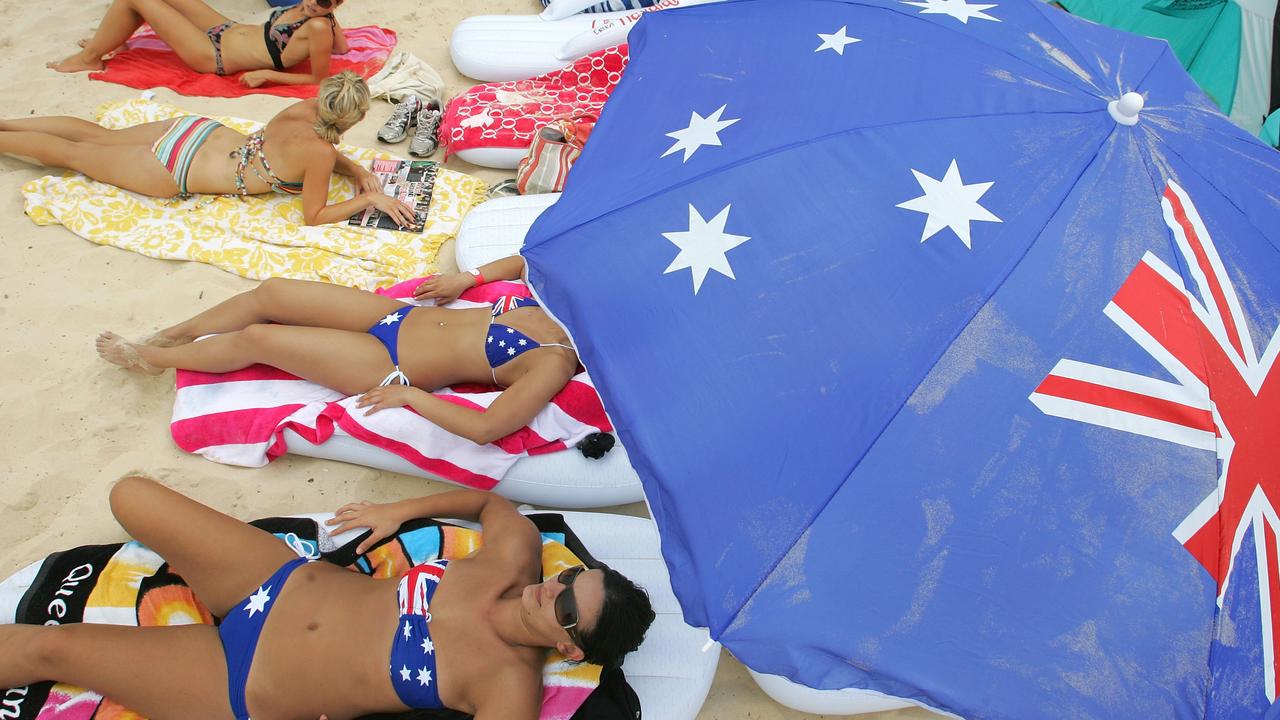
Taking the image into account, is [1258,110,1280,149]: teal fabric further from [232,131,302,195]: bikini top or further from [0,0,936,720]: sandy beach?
[232,131,302,195]: bikini top

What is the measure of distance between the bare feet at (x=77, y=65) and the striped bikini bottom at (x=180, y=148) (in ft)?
4.00

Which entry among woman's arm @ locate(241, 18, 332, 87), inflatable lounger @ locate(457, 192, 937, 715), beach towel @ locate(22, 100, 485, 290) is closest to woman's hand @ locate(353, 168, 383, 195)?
beach towel @ locate(22, 100, 485, 290)

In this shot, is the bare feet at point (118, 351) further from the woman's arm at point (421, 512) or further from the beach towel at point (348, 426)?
the woman's arm at point (421, 512)

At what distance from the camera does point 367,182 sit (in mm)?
4035

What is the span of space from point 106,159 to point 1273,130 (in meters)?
6.03

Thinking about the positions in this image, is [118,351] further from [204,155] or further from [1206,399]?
[1206,399]

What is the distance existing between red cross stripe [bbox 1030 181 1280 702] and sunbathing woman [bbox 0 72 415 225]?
3.24 m

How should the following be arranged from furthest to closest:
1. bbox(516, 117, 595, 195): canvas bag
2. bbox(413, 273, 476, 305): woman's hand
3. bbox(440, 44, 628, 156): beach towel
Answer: bbox(440, 44, 628, 156): beach towel, bbox(516, 117, 595, 195): canvas bag, bbox(413, 273, 476, 305): woman's hand

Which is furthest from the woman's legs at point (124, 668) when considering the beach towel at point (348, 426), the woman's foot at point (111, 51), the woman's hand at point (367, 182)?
the woman's foot at point (111, 51)

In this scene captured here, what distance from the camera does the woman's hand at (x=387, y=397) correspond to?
2.90 meters

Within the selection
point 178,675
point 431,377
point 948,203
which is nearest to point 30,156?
point 431,377

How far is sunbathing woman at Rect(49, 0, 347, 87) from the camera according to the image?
14.7 feet

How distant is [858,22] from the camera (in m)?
2.35

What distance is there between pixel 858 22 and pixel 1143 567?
1671 millimetres
